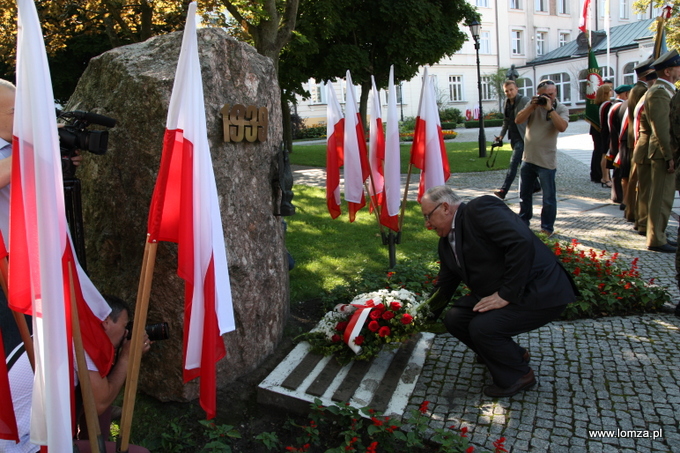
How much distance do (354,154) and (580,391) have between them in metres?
3.05

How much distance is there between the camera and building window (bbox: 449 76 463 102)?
50.0 metres

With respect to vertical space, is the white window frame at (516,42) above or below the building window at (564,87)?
above

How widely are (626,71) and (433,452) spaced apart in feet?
154

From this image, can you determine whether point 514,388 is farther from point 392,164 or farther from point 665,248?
point 665,248

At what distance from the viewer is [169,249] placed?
11.4 ft

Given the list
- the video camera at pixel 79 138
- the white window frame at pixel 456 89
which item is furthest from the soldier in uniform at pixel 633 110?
the white window frame at pixel 456 89

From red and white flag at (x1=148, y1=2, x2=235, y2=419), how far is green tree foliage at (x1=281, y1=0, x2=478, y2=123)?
586 inches

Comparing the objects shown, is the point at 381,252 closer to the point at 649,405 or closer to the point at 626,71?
Answer: the point at 649,405

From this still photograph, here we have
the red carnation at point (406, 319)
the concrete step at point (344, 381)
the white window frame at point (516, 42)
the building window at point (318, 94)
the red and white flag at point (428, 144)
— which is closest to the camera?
the concrete step at point (344, 381)

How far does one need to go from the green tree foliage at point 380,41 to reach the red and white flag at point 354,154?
11.7 m

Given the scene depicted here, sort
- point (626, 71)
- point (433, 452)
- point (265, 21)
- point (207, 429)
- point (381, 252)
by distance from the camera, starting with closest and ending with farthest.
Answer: point (433, 452)
point (207, 429)
point (381, 252)
point (265, 21)
point (626, 71)

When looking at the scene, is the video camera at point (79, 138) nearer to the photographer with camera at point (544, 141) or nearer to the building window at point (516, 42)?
the photographer with camera at point (544, 141)

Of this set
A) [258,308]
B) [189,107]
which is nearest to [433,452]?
[258,308]

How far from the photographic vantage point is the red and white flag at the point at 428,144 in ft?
18.7
